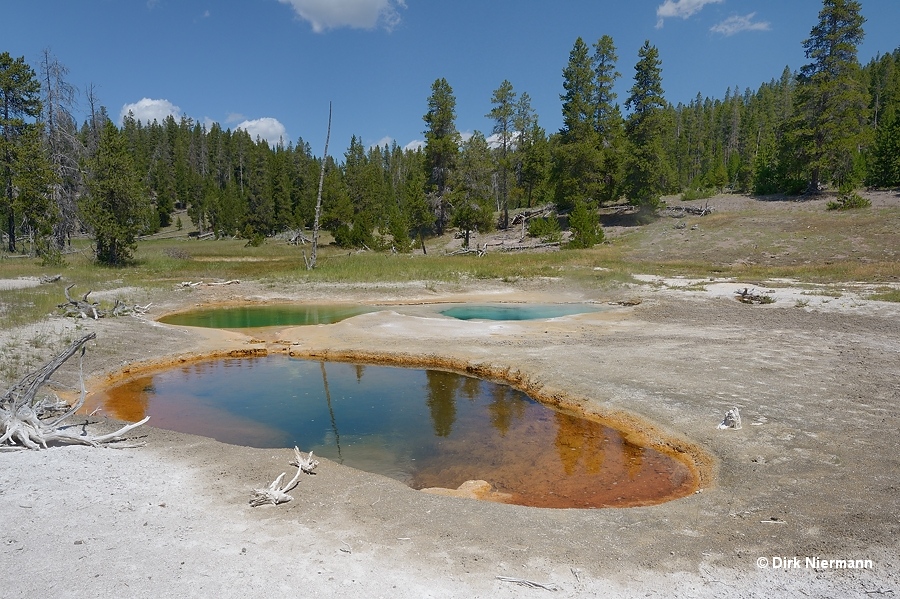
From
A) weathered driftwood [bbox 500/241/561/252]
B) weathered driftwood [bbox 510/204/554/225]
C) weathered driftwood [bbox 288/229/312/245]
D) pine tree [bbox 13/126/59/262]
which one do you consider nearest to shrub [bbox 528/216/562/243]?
weathered driftwood [bbox 500/241/561/252]

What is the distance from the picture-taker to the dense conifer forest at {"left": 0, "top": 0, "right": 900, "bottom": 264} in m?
35.2

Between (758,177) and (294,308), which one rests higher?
(758,177)

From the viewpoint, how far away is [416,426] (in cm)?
1114

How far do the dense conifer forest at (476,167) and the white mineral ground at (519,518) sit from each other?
94.0 feet

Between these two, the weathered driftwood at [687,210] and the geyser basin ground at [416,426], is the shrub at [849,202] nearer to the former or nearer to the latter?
the weathered driftwood at [687,210]

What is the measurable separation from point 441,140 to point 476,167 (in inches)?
178

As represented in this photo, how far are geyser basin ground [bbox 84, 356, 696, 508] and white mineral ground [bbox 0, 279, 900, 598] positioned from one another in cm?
93

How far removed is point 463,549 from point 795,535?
A: 3.57 m

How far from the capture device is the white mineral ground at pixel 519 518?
4.89m

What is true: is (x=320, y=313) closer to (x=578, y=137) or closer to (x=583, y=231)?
(x=583, y=231)

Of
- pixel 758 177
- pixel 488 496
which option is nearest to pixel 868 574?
pixel 488 496

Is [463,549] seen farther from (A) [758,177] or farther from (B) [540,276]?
(A) [758,177]

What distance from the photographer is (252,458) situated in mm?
8055

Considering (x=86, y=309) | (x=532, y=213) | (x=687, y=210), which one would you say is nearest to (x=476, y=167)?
(x=532, y=213)
